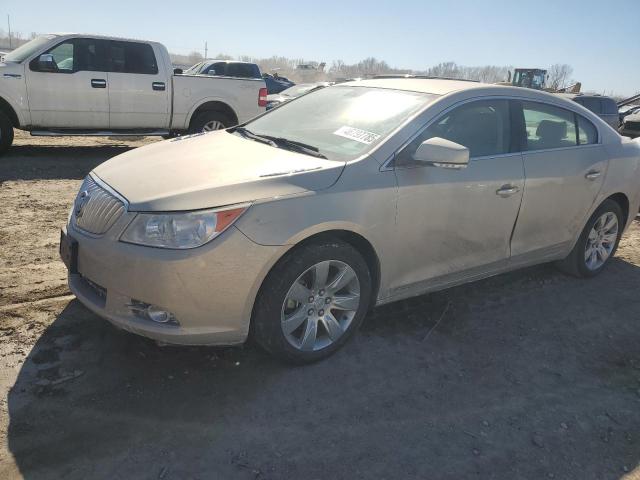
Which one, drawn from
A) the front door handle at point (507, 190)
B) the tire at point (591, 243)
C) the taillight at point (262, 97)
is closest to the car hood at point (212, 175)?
the front door handle at point (507, 190)

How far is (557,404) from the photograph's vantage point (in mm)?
3078

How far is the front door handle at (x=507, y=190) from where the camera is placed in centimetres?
373

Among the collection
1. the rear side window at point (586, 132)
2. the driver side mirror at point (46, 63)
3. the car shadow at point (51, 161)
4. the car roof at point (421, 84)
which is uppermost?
the car roof at point (421, 84)

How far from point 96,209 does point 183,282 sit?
A: 760 mm

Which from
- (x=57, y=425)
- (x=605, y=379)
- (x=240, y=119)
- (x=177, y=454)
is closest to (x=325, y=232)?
(x=177, y=454)

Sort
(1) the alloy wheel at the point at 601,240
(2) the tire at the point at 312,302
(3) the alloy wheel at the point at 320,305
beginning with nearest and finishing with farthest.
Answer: (2) the tire at the point at 312,302
(3) the alloy wheel at the point at 320,305
(1) the alloy wheel at the point at 601,240

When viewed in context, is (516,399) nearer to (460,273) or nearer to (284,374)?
(460,273)

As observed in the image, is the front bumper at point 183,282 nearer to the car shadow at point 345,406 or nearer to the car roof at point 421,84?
the car shadow at point 345,406

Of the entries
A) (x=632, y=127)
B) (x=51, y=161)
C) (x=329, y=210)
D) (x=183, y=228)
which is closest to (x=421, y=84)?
(x=329, y=210)

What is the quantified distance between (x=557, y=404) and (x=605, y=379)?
55 cm

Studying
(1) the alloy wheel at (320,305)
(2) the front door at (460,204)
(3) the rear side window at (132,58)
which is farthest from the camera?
(3) the rear side window at (132,58)

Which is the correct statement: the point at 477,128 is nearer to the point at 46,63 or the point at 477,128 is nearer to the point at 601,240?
the point at 601,240

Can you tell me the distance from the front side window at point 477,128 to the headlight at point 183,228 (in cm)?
132

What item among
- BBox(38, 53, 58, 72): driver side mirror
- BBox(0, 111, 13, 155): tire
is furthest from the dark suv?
BBox(0, 111, 13, 155): tire
